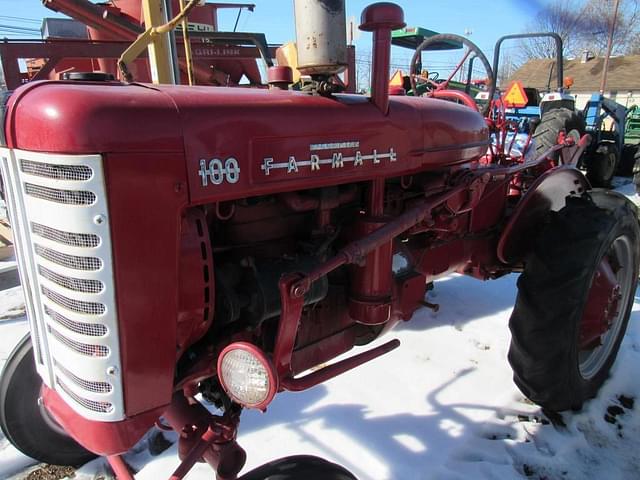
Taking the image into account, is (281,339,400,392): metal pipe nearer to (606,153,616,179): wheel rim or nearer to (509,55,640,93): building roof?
(606,153,616,179): wheel rim

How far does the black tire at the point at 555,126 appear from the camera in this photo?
658 centimetres

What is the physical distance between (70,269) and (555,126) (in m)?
6.93

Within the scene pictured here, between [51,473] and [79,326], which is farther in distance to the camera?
[51,473]

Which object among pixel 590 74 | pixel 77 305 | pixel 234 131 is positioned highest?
pixel 234 131

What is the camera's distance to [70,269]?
1.23 m

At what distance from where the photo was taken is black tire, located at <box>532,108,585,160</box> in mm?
6577

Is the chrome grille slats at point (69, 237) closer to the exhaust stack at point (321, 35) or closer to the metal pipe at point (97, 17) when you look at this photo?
the exhaust stack at point (321, 35)

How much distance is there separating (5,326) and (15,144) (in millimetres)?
2831

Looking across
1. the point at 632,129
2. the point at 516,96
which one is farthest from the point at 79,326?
the point at 632,129

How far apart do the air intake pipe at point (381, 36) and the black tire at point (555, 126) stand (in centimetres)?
527

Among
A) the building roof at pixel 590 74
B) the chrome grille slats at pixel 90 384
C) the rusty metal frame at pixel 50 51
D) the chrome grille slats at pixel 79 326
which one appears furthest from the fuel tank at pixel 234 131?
the building roof at pixel 590 74

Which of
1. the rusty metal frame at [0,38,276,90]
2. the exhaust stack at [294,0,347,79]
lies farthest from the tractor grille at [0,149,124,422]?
the rusty metal frame at [0,38,276,90]

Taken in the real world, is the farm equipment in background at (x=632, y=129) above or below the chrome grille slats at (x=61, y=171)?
below

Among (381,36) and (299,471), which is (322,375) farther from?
(381,36)
